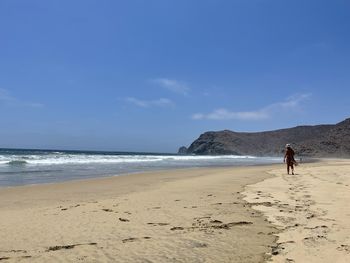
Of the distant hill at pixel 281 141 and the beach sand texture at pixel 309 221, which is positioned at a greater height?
the distant hill at pixel 281 141

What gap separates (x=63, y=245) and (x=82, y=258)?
2.41ft

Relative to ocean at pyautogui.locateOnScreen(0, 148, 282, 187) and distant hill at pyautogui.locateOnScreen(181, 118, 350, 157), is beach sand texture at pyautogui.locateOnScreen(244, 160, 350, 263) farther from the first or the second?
distant hill at pyautogui.locateOnScreen(181, 118, 350, 157)

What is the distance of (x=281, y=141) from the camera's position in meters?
120

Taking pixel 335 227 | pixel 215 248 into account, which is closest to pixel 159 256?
pixel 215 248

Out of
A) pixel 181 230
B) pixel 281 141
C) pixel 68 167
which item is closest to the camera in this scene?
pixel 181 230

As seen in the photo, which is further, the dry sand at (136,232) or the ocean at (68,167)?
the ocean at (68,167)

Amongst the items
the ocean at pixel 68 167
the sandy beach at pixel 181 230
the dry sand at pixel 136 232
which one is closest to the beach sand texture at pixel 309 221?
the sandy beach at pixel 181 230

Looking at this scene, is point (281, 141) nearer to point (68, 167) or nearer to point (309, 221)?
point (68, 167)

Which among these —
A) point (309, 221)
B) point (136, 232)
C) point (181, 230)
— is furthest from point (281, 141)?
point (136, 232)

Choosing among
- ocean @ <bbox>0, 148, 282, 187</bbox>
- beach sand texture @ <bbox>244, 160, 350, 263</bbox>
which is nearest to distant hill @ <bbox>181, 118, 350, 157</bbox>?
ocean @ <bbox>0, 148, 282, 187</bbox>

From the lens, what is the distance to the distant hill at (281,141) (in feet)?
290

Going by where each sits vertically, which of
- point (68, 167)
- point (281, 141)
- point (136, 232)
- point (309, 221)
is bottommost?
point (136, 232)

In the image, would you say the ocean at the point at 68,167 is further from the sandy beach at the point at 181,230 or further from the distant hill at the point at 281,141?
the distant hill at the point at 281,141

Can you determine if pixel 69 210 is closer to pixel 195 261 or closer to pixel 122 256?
pixel 122 256
